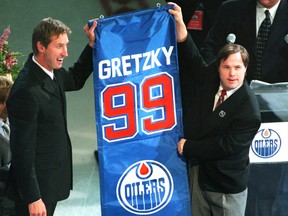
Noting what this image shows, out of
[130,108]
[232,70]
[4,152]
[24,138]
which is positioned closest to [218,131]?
[232,70]

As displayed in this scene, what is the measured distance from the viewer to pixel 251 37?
430cm

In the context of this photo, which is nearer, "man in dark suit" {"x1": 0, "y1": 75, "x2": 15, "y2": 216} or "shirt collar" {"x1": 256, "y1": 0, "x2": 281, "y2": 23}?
"man in dark suit" {"x1": 0, "y1": 75, "x2": 15, "y2": 216}

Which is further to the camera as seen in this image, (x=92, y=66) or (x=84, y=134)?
(x=84, y=134)

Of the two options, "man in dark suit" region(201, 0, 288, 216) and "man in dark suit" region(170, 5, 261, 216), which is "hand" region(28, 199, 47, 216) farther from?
"man in dark suit" region(201, 0, 288, 216)

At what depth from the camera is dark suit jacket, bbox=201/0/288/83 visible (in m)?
4.27

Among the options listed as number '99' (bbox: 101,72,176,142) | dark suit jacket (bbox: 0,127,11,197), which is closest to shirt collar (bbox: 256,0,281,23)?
number '99' (bbox: 101,72,176,142)

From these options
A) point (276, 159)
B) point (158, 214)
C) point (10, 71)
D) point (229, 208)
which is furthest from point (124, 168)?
point (10, 71)

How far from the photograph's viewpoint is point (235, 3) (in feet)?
14.6

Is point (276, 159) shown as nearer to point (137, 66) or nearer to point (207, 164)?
point (207, 164)

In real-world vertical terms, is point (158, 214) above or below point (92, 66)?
below

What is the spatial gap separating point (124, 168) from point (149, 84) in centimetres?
42

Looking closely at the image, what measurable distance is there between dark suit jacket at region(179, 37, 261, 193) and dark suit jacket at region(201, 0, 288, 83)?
0.51 meters

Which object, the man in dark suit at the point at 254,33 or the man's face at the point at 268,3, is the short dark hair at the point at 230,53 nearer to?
the man in dark suit at the point at 254,33

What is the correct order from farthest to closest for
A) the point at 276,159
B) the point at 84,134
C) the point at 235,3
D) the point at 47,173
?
the point at 84,134
the point at 235,3
the point at 276,159
the point at 47,173
